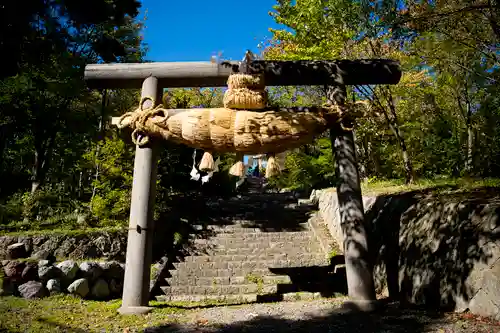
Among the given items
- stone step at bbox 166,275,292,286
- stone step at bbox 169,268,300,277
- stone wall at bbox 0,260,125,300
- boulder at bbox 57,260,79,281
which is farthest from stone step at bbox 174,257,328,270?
boulder at bbox 57,260,79,281

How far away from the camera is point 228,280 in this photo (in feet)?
22.6

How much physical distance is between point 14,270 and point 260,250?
201 inches

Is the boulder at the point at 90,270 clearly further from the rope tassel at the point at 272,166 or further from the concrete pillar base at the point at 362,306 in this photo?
the concrete pillar base at the point at 362,306

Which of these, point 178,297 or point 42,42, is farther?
point 178,297

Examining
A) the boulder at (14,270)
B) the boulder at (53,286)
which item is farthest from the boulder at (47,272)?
the boulder at (14,270)

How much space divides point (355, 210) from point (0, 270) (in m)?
6.16

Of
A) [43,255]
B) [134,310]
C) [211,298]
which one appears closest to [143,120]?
[134,310]

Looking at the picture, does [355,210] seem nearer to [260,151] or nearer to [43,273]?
[260,151]

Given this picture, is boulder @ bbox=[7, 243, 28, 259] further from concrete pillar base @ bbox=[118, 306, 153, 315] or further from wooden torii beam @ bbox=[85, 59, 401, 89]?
wooden torii beam @ bbox=[85, 59, 401, 89]

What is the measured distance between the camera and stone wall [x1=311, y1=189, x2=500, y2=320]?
11.3 ft

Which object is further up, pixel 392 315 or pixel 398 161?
pixel 398 161

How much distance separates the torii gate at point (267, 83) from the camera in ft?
14.2

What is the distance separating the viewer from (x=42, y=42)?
129 inches

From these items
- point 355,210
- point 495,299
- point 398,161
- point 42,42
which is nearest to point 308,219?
point 398,161
